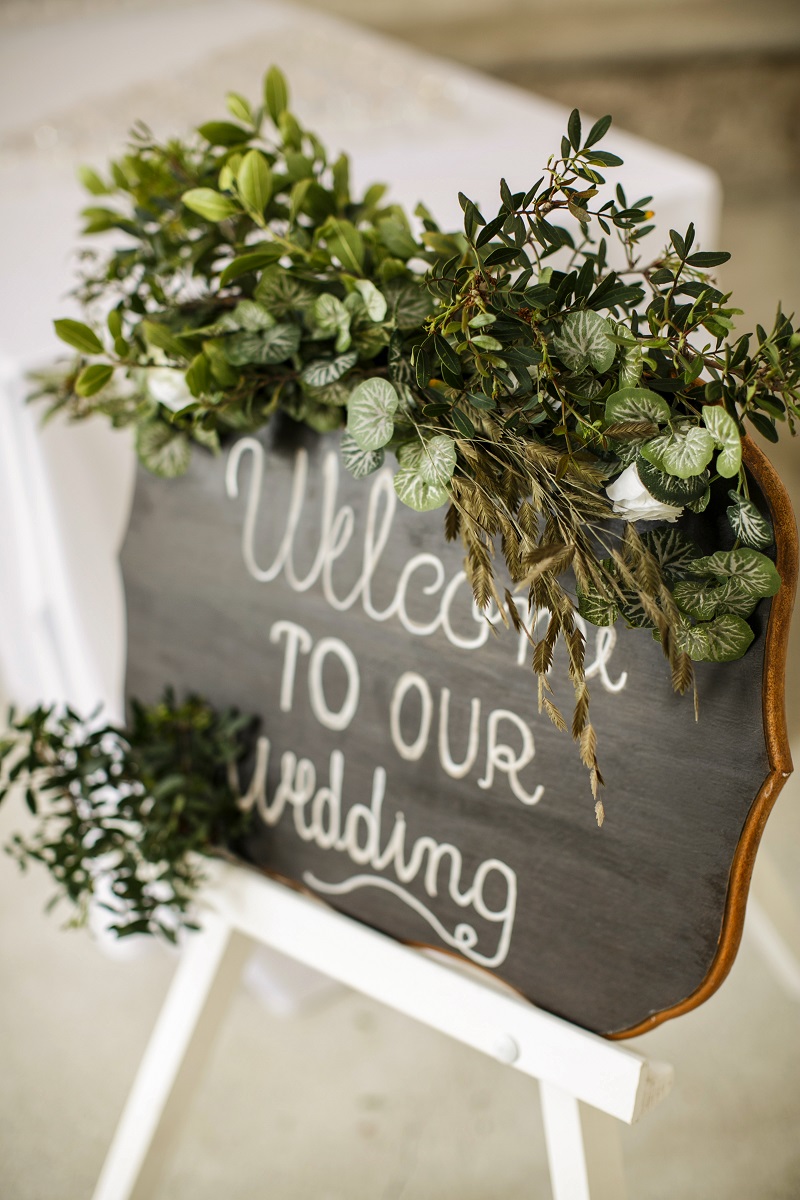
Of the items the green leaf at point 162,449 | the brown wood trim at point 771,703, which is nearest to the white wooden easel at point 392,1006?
the brown wood trim at point 771,703

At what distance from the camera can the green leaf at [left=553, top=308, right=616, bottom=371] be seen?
23.5 inches

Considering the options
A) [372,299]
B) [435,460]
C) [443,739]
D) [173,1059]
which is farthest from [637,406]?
[173,1059]

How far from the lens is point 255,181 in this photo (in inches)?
31.0

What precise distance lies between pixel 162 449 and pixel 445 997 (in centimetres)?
59

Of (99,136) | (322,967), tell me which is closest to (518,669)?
(322,967)

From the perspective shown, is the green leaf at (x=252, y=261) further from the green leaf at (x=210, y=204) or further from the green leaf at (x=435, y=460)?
the green leaf at (x=435, y=460)

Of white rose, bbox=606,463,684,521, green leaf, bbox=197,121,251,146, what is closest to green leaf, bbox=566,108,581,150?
white rose, bbox=606,463,684,521

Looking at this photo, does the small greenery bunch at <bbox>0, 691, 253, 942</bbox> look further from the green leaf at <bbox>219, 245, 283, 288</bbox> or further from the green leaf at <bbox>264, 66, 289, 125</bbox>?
the green leaf at <bbox>264, 66, 289, 125</bbox>

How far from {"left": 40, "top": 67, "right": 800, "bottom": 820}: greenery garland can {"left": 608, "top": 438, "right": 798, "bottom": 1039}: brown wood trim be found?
0.06 ft

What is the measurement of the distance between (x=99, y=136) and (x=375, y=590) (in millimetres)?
1336

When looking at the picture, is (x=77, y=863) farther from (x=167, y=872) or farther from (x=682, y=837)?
(x=682, y=837)

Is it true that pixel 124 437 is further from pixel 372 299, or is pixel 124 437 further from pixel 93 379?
pixel 372 299

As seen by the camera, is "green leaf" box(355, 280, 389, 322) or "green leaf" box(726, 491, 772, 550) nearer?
"green leaf" box(726, 491, 772, 550)

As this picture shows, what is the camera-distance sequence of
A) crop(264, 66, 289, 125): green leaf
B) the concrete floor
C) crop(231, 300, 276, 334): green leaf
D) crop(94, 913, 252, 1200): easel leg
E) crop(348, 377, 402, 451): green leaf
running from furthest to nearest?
1. the concrete floor
2. crop(94, 913, 252, 1200): easel leg
3. crop(264, 66, 289, 125): green leaf
4. crop(231, 300, 276, 334): green leaf
5. crop(348, 377, 402, 451): green leaf
